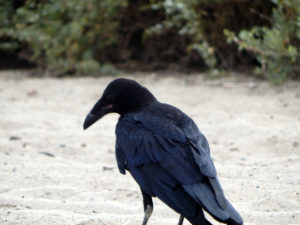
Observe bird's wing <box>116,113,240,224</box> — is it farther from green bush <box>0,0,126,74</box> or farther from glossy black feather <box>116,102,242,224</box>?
green bush <box>0,0,126,74</box>

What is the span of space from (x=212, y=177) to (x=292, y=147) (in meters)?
1.92

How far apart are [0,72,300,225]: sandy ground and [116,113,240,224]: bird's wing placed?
43 cm

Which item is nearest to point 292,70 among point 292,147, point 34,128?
point 292,147

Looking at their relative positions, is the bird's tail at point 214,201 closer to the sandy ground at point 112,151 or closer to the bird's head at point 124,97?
the sandy ground at point 112,151

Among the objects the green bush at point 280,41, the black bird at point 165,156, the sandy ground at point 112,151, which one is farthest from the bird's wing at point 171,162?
the green bush at point 280,41

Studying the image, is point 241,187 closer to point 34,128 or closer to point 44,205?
point 44,205

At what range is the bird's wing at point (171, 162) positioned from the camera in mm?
2545

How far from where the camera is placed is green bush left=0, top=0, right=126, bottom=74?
762 centimetres

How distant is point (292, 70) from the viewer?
6.14 metres

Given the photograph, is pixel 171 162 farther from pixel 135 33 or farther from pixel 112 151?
pixel 135 33

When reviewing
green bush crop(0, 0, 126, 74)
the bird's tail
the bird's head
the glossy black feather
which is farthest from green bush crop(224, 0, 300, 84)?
the bird's tail

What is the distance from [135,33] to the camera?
8516 millimetres

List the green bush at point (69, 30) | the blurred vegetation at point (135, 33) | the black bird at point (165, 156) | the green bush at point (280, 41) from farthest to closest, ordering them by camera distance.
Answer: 1. the green bush at point (69, 30)
2. the blurred vegetation at point (135, 33)
3. the green bush at point (280, 41)
4. the black bird at point (165, 156)

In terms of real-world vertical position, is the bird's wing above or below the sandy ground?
above
